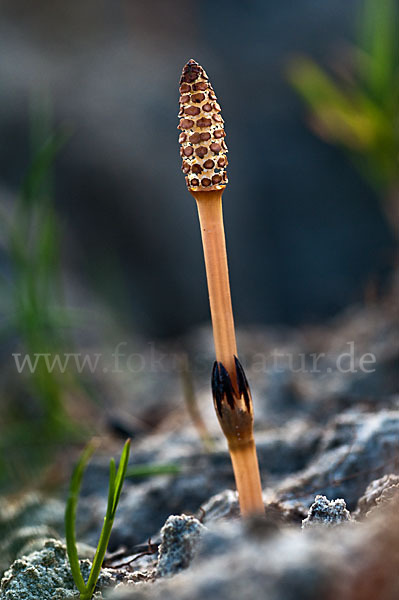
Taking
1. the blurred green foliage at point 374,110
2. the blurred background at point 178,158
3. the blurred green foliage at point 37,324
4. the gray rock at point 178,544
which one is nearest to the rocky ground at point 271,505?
the gray rock at point 178,544

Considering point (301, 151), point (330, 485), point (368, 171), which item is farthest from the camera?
point (301, 151)

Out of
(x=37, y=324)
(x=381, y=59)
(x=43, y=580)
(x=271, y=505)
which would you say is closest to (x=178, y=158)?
(x=381, y=59)

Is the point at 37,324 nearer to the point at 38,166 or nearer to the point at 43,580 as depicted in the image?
the point at 38,166

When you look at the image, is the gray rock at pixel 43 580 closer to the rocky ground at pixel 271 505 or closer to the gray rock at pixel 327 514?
the rocky ground at pixel 271 505

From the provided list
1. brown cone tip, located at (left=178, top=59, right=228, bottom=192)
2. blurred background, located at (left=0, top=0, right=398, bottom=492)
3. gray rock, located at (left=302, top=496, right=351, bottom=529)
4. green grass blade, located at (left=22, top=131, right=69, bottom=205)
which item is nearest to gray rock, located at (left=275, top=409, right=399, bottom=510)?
gray rock, located at (left=302, top=496, right=351, bottom=529)

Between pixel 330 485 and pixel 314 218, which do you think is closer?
pixel 330 485

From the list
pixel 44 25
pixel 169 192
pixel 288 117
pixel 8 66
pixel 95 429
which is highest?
pixel 44 25

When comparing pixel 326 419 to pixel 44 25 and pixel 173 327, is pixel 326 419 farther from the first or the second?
pixel 44 25

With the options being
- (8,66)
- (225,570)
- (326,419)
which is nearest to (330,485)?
(326,419)
